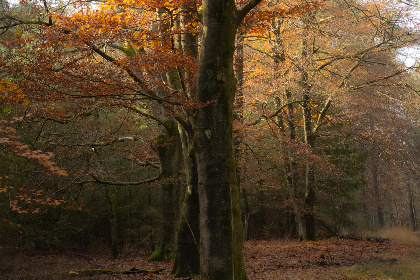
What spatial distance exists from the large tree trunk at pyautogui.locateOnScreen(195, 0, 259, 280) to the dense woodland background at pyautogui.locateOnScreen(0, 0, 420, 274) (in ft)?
1.45

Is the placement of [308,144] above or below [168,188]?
above

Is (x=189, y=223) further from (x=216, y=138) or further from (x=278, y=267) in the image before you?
(x=278, y=267)

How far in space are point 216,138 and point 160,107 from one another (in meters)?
6.24

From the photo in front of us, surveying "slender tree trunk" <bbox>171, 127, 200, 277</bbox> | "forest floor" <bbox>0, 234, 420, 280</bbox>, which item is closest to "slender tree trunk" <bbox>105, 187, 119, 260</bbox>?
"forest floor" <bbox>0, 234, 420, 280</bbox>

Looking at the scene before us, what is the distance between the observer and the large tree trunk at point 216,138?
5.88 m

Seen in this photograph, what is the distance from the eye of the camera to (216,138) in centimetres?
618

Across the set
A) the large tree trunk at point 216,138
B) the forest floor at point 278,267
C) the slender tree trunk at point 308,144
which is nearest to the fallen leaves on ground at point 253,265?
the forest floor at point 278,267

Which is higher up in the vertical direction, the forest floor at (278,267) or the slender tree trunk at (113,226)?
the slender tree trunk at (113,226)

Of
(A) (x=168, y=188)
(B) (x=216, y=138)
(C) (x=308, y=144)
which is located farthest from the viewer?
(C) (x=308, y=144)

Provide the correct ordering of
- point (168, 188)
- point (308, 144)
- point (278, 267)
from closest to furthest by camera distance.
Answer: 1. point (278, 267)
2. point (168, 188)
3. point (308, 144)

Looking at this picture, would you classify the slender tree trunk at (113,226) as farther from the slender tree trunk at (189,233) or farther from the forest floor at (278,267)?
the slender tree trunk at (189,233)

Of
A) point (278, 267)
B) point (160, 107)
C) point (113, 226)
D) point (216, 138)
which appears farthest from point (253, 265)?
point (113, 226)

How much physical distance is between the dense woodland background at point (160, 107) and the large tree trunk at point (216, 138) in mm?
442

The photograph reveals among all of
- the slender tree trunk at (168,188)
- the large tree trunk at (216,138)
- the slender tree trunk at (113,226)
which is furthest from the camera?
the slender tree trunk at (113,226)
